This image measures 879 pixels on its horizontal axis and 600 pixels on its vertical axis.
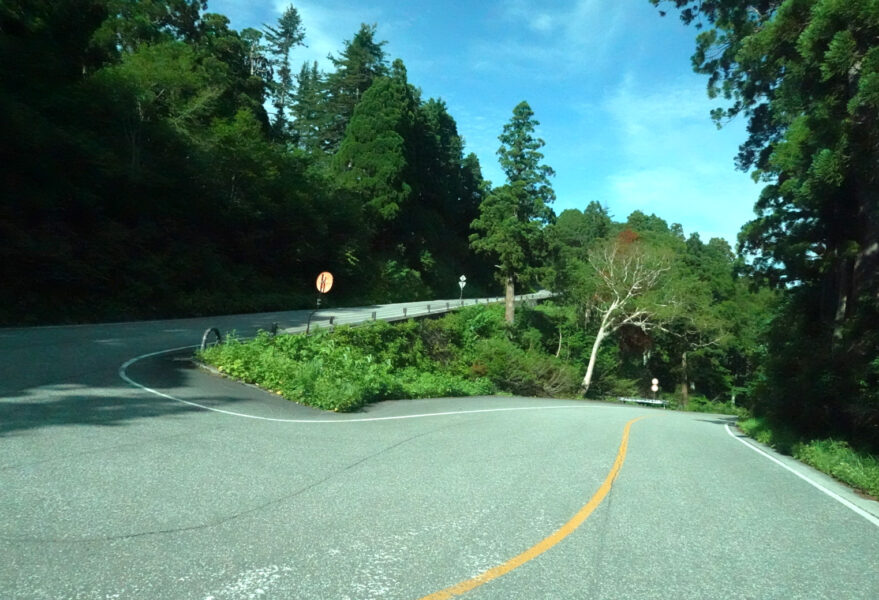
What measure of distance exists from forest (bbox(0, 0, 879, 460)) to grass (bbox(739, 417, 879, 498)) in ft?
1.94

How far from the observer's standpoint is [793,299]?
62.0 ft

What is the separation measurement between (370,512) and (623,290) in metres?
41.6

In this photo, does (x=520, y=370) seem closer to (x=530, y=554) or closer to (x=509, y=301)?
(x=509, y=301)

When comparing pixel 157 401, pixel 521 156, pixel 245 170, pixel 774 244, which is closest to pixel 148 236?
pixel 245 170

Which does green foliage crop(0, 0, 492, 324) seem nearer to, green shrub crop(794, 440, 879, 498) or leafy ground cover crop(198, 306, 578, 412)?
leafy ground cover crop(198, 306, 578, 412)

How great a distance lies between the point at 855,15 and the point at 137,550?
1173cm

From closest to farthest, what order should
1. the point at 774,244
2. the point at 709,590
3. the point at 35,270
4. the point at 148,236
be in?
1. the point at 709,590
2. the point at 774,244
3. the point at 35,270
4. the point at 148,236

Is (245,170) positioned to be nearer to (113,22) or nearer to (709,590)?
(113,22)

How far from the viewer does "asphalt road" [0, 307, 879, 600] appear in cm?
418

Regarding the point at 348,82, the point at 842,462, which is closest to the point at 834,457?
the point at 842,462

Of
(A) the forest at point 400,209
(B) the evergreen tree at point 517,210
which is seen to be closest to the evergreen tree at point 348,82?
(A) the forest at point 400,209

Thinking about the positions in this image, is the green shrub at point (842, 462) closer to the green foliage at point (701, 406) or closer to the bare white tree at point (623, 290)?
the bare white tree at point (623, 290)

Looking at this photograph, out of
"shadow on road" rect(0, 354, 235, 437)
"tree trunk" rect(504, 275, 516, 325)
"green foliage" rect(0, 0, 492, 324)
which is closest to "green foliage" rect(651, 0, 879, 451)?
"shadow on road" rect(0, 354, 235, 437)

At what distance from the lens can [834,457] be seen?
36.4 feet
